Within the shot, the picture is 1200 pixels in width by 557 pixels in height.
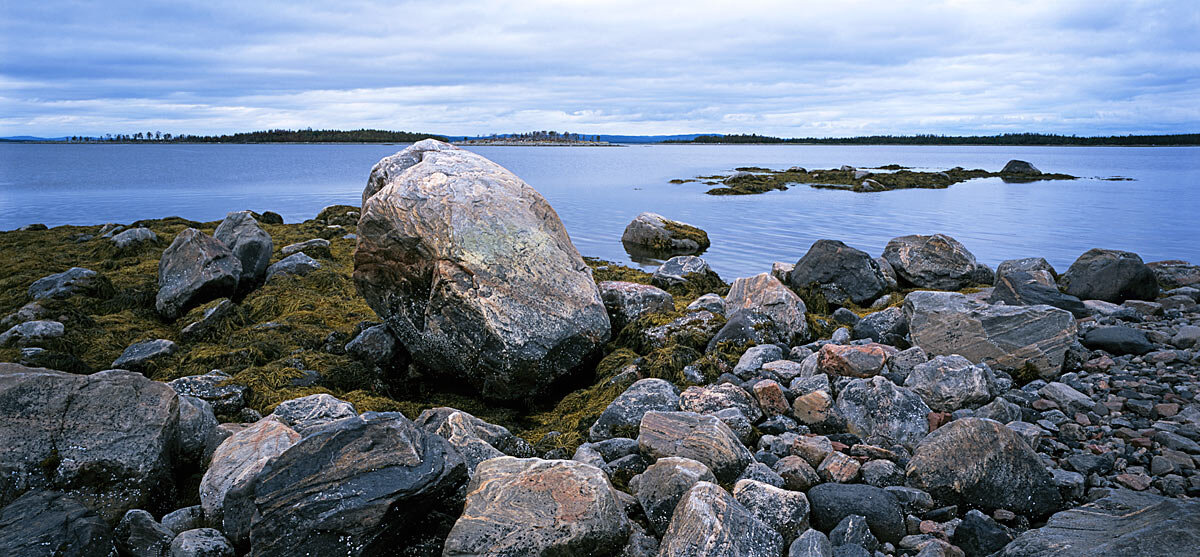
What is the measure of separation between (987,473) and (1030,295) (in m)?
5.11

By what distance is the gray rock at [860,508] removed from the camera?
4715mm

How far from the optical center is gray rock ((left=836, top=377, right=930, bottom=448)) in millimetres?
6012

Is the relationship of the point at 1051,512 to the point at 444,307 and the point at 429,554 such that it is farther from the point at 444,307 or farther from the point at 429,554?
the point at 444,307

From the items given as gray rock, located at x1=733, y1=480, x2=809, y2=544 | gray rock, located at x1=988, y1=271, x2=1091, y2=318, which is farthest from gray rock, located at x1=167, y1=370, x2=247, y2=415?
gray rock, located at x1=988, y1=271, x2=1091, y2=318

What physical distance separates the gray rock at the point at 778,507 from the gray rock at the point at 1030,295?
578 cm

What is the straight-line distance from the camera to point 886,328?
8.68 metres

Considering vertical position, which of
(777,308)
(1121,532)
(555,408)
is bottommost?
(555,408)

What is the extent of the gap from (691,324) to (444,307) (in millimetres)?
3546

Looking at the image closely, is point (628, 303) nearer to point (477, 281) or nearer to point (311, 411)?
point (477, 281)

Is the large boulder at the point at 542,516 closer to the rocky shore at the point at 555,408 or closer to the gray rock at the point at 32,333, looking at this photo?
the rocky shore at the point at 555,408

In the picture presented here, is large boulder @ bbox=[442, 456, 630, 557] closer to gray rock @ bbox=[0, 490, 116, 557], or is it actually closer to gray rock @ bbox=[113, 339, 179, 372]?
gray rock @ bbox=[0, 490, 116, 557]

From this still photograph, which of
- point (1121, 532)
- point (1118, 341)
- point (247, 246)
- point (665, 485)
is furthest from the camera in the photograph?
point (247, 246)

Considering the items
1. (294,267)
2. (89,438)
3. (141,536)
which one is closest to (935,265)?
(294,267)

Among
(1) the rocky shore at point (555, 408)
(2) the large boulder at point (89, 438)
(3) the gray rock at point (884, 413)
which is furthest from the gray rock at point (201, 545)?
(3) the gray rock at point (884, 413)
